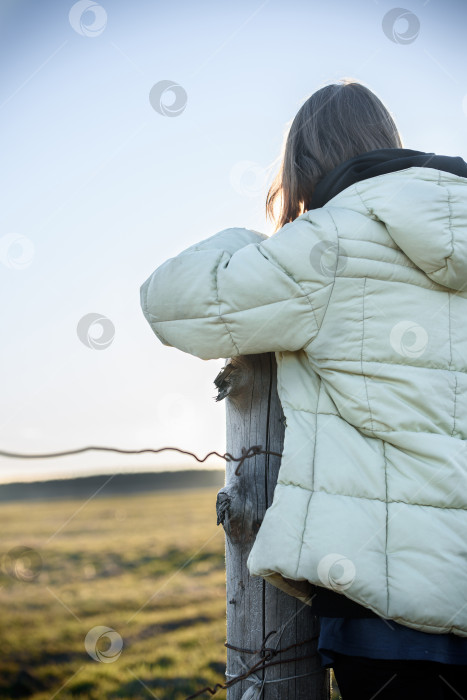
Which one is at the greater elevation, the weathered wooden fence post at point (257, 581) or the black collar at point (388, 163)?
the black collar at point (388, 163)

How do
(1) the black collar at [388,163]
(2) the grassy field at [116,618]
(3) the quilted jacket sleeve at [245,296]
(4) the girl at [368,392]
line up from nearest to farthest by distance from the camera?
1. (4) the girl at [368,392]
2. (3) the quilted jacket sleeve at [245,296]
3. (1) the black collar at [388,163]
4. (2) the grassy field at [116,618]

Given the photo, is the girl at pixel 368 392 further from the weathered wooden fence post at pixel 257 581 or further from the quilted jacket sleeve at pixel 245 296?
the weathered wooden fence post at pixel 257 581

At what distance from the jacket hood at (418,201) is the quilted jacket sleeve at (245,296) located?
19 centimetres

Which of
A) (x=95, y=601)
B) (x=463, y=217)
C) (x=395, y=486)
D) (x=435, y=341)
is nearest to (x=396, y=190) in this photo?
(x=463, y=217)

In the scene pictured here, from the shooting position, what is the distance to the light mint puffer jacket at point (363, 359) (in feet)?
5.24

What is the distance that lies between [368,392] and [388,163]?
27.3 inches

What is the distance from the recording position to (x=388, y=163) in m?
1.82

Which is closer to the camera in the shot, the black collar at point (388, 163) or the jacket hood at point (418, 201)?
the jacket hood at point (418, 201)

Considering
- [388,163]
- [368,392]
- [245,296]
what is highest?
[388,163]

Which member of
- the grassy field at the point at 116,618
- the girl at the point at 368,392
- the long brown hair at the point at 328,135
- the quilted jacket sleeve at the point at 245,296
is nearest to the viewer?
the girl at the point at 368,392

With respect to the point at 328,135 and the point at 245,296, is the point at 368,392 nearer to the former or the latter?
the point at 245,296

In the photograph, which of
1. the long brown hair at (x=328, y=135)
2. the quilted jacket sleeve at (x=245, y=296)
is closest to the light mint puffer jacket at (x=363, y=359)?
the quilted jacket sleeve at (x=245, y=296)

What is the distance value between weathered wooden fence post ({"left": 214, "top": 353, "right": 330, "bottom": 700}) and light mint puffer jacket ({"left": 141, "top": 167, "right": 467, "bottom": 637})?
1.09ft

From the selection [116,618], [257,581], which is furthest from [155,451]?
[116,618]
